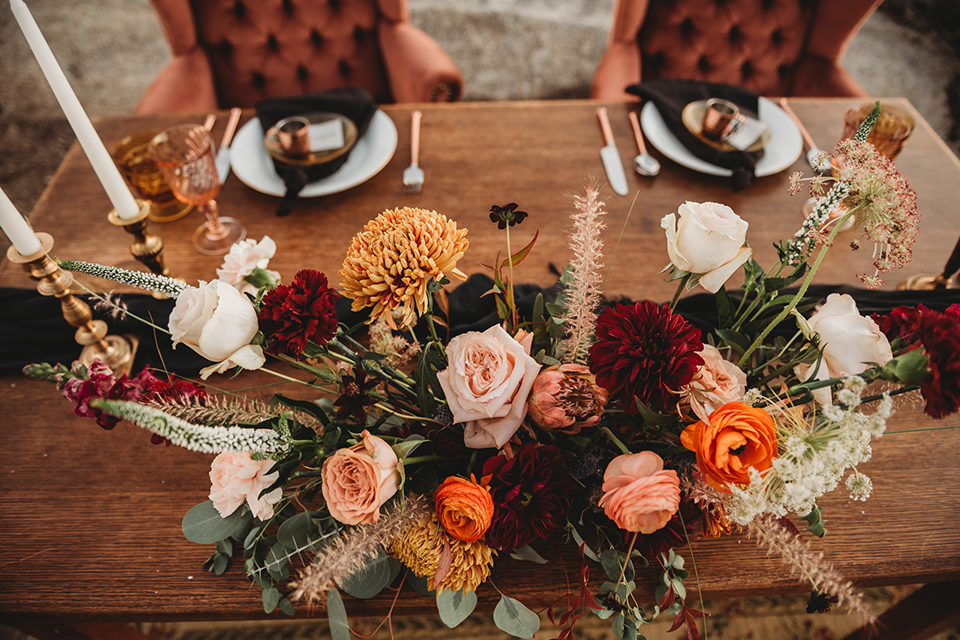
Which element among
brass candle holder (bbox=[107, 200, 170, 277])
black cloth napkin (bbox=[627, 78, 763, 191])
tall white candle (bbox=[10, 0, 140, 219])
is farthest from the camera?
black cloth napkin (bbox=[627, 78, 763, 191])

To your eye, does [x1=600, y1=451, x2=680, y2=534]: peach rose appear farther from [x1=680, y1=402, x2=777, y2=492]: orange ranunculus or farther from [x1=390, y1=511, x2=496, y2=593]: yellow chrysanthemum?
[x1=390, y1=511, x2=496, y2=593]: yellow chrysanthemum

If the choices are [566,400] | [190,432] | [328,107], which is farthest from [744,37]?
[190,432]

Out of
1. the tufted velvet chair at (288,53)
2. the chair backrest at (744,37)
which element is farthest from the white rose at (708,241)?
the chair backrest at (744,37)

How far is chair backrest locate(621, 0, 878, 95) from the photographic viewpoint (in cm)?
161

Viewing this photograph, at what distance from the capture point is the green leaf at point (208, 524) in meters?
0.60

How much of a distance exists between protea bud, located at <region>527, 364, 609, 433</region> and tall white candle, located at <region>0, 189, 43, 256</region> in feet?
1.99

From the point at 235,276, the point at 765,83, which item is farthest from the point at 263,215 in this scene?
the point at 765,83

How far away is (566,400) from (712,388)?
130 mm

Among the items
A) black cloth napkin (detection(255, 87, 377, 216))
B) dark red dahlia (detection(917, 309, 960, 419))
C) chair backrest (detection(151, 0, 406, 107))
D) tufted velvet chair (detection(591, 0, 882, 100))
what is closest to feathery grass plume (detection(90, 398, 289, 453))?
dark red dahlia (detection(917, 309, 960, 419))

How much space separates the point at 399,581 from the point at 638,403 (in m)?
0.35

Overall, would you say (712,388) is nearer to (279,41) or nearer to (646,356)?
(646,356)

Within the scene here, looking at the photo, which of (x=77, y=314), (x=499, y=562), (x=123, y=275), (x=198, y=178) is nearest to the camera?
(x=123, y=275)

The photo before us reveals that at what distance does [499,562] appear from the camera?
65 centimetres

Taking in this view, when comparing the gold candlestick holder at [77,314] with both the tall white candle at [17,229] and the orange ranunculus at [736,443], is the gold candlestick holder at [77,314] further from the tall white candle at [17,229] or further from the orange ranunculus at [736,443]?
the orange ranunculus at [736,443]
